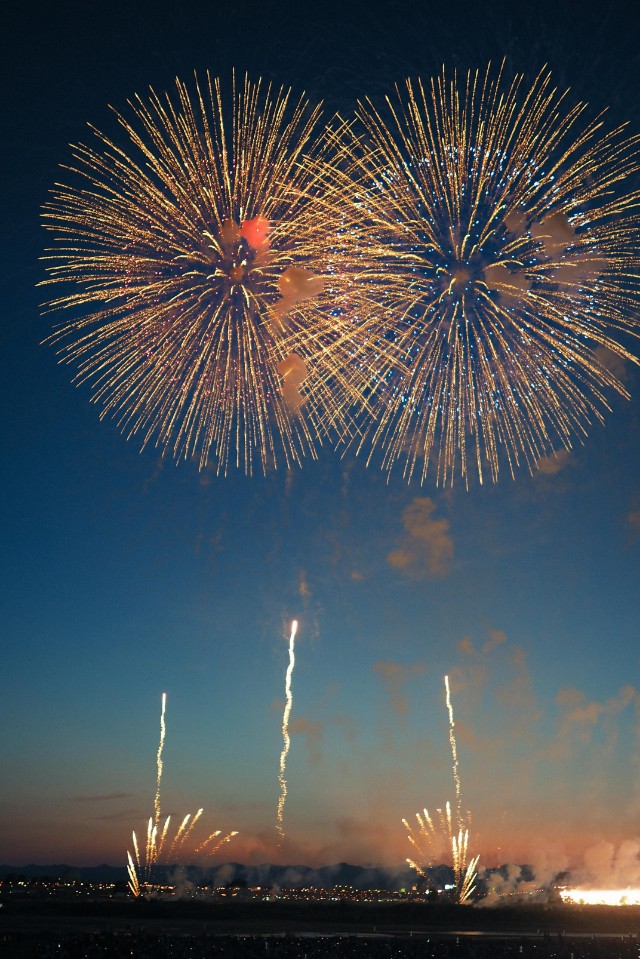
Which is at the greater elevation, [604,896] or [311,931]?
[311,931]

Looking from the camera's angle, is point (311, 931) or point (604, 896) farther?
point (604, 896)

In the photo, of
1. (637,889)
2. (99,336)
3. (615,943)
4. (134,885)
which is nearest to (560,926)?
(615,943)

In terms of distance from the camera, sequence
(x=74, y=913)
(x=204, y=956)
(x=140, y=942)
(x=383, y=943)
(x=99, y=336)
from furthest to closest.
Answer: (x=74, y=913) < (x=383, y=943) < (x=140, y=942) < (x=204, y=956) < (x=99, y=336)

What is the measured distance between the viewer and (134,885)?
98375 mm

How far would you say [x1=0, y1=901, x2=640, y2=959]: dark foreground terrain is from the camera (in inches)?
1601

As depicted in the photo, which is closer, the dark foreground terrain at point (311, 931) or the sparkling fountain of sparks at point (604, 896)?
the dark foreground terrain at point (311, 931)

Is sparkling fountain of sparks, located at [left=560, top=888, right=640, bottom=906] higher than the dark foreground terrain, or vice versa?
the dark foreground terrain

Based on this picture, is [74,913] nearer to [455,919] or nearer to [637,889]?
[455,919]

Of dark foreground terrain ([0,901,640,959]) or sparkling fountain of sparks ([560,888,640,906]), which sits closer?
dark foreground terrain ([0,901,640,959])

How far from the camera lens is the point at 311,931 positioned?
61156 millimetres

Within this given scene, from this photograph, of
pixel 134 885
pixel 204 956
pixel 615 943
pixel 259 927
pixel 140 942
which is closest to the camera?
pixel 204 956

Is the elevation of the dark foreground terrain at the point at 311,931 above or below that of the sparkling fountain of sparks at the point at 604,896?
above

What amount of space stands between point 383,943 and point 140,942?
12694 millimetres

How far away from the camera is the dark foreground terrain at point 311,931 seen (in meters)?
40.7
